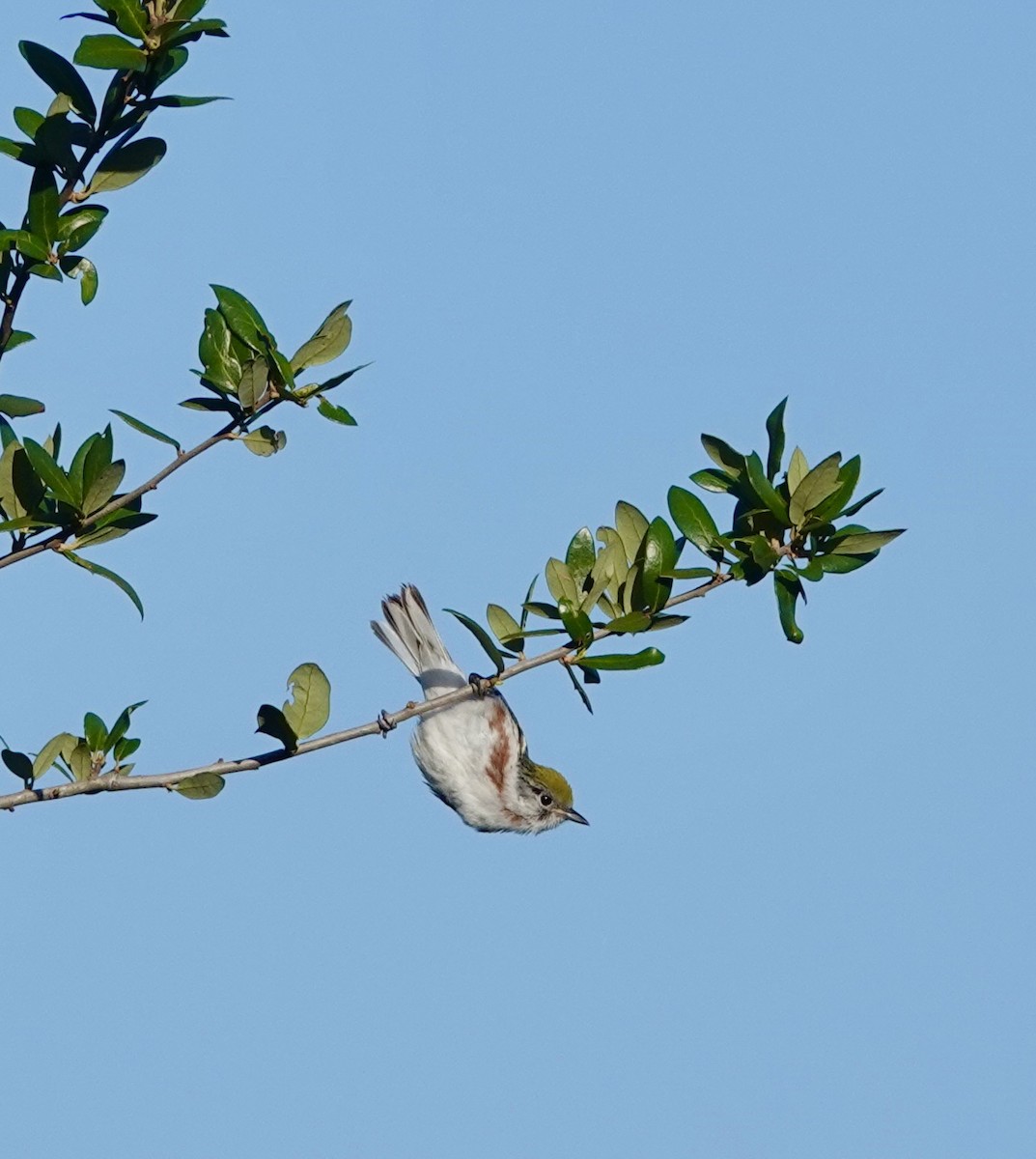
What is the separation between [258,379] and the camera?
4066mm

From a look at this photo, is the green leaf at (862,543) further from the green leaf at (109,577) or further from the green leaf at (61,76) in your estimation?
the green leaf at (61,76)

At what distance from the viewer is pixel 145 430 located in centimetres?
401

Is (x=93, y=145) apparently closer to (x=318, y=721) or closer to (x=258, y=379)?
(x=258, y=379)

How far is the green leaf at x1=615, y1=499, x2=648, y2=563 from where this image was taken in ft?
14.3

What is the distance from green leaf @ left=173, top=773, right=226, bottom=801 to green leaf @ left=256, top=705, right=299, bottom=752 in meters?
0.18

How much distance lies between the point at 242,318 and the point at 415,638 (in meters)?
6.48

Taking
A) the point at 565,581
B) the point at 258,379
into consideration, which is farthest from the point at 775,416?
the point at 258,379

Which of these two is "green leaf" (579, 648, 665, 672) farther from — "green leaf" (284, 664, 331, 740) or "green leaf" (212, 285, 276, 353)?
"green leaf" (212, 285, 276, 353)

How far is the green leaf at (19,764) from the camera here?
427 centimetres

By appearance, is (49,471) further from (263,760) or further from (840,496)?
(840,496)

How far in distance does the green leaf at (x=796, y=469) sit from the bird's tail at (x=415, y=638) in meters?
6.30

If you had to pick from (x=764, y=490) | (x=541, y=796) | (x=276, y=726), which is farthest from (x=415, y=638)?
(x=276, y=726)

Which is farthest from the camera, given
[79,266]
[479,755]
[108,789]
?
[479,755]

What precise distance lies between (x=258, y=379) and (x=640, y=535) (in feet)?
4.12
